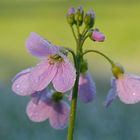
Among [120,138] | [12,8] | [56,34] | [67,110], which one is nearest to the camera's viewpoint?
[67,110]

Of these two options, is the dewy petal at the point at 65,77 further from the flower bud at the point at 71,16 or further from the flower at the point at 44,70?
the flower bud at the point at 71,16

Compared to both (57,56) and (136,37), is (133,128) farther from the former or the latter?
(136,37)

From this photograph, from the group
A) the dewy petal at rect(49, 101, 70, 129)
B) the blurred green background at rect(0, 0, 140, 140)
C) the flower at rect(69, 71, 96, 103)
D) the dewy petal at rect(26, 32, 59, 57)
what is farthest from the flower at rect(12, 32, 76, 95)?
the blurred green background at rect(0, 0, 140, 140)

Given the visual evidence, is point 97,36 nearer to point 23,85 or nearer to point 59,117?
point 23,85

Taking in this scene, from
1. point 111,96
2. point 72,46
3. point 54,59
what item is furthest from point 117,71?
point 72,46

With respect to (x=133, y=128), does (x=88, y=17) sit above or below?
above

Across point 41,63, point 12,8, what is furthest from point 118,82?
point 12,8
